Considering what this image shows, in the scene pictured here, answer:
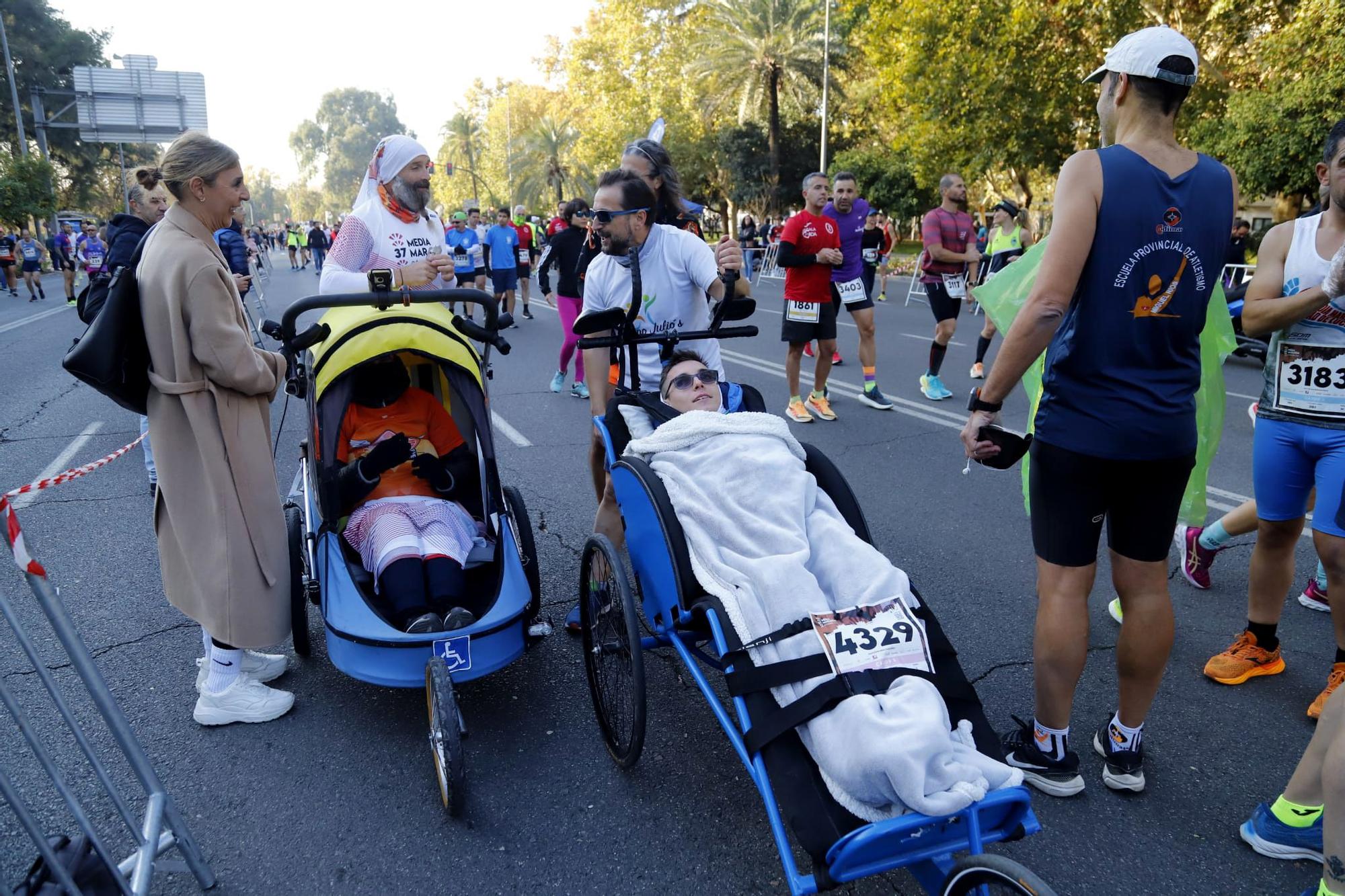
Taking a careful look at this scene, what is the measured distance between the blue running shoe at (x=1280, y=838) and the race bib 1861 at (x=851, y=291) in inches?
217

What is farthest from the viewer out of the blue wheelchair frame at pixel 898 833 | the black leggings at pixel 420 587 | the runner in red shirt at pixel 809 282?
the runner in red shirt at pixel 809 282

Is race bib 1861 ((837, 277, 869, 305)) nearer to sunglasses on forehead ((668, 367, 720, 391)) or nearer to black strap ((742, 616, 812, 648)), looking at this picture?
sunglasses on forehead ((668, 367, 720, 391))

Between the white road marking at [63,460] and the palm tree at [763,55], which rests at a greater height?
the palm tree at [763,55]

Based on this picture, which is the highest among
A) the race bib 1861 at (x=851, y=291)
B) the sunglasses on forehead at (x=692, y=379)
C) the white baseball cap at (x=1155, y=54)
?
the white baseball cap at (x=1155, y=54)

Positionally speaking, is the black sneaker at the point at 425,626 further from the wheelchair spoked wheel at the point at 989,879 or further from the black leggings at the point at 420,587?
the wheelchair spoked wheel at the point at 989,879

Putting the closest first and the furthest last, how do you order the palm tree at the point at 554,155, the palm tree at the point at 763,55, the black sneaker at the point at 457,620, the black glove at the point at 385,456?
the black sneaker at the point at 457,620
the black glove at the point at 385,456
the palm tree at the point at 763,55
the palm tree at the point at 554,155

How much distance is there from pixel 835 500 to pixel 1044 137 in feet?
66.7

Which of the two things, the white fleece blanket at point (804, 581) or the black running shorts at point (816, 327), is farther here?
the black running shorts at point (816, 327)

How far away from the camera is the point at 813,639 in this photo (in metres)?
2.05

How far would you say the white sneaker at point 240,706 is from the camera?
3014 mm

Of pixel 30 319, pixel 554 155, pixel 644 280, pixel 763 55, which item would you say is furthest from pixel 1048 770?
pixel 554 155

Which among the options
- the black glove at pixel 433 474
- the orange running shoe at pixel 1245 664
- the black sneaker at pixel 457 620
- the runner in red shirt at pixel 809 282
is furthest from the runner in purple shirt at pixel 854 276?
the black sneaker at pixel 457 620

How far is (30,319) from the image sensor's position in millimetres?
15664

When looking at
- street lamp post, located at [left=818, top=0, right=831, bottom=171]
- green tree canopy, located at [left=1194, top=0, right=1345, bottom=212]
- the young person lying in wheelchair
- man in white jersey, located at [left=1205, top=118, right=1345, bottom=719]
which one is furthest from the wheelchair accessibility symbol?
street lamp post, located at [left=818, top=0, right=831, bottom=171]
